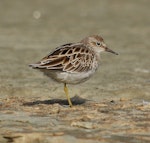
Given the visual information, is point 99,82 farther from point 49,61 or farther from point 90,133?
point 90,133

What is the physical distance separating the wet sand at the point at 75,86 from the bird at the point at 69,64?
19.3 inches

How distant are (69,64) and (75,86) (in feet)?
7.65

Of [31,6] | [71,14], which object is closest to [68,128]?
[71,14]

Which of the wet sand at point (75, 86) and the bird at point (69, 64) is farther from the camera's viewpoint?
the bird at point (69, 64)

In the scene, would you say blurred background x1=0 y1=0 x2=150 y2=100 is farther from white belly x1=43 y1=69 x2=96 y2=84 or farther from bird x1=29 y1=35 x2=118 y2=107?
white belly x1=43 y1=69 x2=96 y2=84

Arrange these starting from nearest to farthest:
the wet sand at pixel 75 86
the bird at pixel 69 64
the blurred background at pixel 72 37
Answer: the wet sand at pixel 75 86, the bird at pixel 69 64, the blurred background at pixel 72 37

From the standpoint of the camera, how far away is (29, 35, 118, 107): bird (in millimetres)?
9859

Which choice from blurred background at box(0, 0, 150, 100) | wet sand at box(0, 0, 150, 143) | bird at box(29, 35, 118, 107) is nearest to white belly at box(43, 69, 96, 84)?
bird at box(29, 35, 118, 107)

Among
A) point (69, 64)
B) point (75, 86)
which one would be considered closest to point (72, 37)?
point (75, 86)

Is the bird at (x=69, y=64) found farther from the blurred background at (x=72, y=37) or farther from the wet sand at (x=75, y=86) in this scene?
the blurred background at (x=72, y=37)

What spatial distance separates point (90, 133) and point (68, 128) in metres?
0.38

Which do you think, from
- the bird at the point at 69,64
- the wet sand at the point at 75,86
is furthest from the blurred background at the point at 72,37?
the bird at the point at 69,64

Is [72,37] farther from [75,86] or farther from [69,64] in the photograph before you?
[69,64]

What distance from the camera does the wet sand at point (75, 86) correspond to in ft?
28.7
